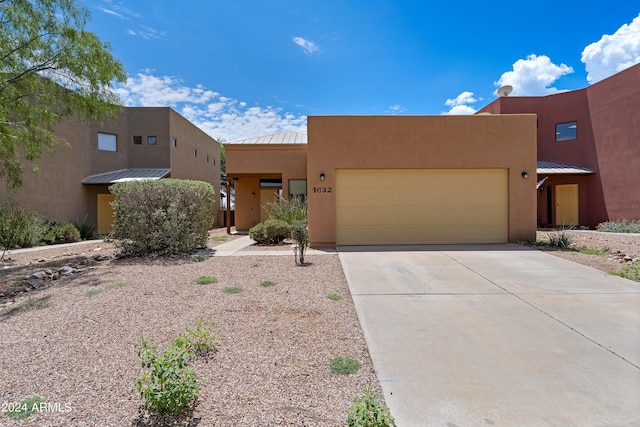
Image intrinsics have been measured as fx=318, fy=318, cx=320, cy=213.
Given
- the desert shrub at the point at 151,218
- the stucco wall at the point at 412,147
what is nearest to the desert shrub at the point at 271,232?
the stucco wall at the point at 412,147

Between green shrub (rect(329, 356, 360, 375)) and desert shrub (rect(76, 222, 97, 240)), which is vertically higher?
desert shrub (rect(76, 222, 97, 240))

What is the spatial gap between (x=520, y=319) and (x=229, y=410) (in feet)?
12.2

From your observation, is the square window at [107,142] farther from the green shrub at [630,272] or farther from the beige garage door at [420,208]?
the green shrub at [630,272]

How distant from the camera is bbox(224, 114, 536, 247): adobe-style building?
1017 centimetres

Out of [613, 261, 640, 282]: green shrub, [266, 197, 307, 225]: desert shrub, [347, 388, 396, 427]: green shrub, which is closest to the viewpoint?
[347, 388, 396, 427]: green shrub

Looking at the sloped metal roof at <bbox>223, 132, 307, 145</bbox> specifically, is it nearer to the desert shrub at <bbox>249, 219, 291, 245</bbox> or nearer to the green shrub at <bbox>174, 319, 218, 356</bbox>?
the desert shrub at <bbox>249, 219, 291, 245</bbox>

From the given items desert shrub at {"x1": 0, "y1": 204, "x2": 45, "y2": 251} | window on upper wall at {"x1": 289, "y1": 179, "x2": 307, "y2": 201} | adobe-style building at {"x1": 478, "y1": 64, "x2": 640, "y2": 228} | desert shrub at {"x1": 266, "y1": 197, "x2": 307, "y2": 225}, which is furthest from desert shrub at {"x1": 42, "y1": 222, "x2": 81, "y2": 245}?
adobe-style building at {"x1": 478, "y1": 64, "x2": 640, "y2": 228}

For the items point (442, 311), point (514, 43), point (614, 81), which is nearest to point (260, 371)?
point (442, 311)

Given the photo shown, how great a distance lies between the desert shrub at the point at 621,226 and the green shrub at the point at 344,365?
52.8ft

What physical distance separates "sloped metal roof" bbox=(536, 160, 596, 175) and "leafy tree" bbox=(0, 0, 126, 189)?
1804 centimetres

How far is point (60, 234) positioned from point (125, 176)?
4149 mm

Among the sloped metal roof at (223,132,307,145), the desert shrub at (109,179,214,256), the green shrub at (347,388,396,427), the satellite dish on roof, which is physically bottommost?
the green shrub at (347,388,396,427)

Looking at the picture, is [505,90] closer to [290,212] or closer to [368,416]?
[290,212]

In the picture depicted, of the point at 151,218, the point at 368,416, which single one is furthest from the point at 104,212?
the point at 368,416
